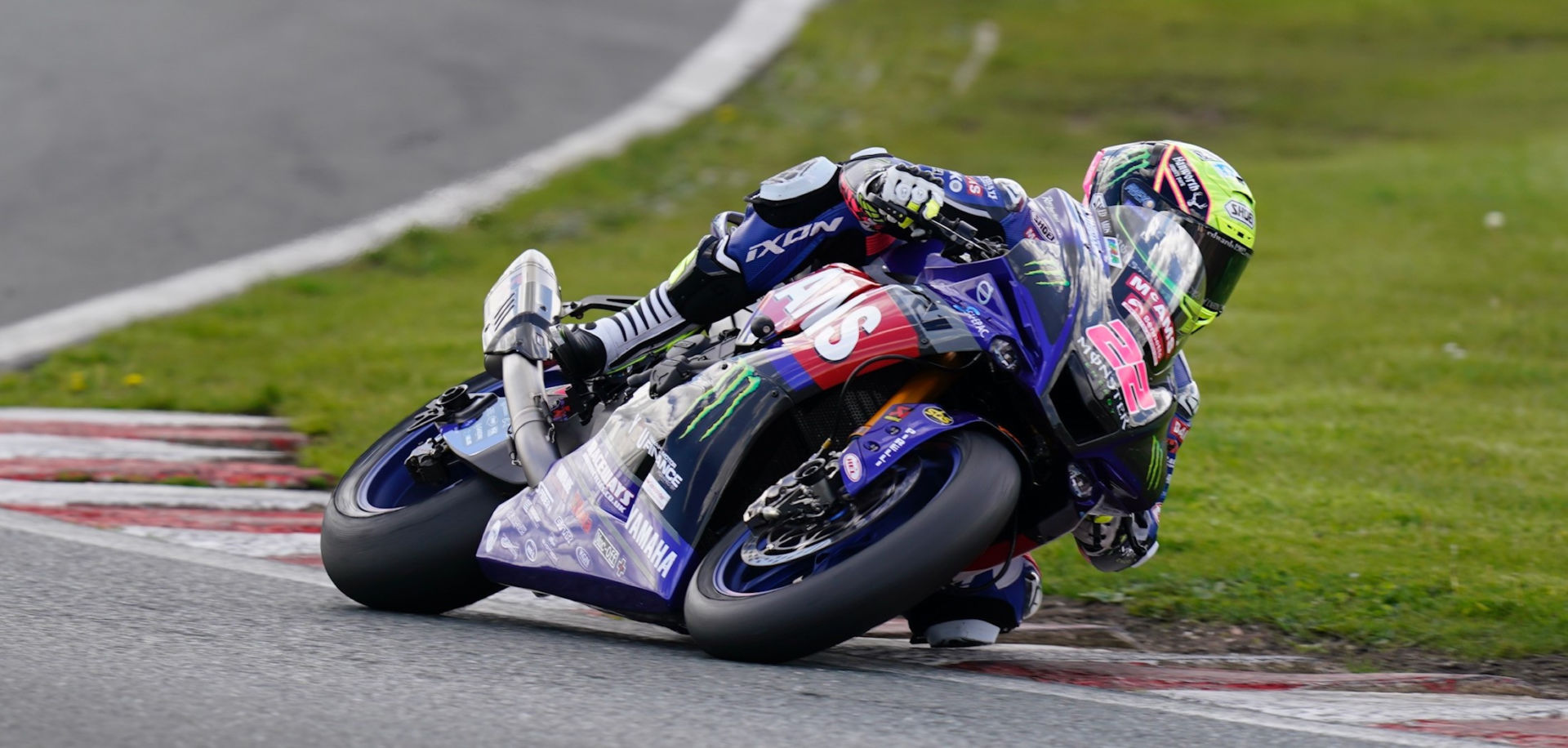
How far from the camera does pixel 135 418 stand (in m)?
7.05

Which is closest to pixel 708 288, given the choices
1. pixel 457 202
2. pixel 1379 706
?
pixel 1379 706

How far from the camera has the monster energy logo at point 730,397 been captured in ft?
12.9

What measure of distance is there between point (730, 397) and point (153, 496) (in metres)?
2.81

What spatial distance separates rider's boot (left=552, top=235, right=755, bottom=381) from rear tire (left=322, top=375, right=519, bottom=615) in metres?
0.50

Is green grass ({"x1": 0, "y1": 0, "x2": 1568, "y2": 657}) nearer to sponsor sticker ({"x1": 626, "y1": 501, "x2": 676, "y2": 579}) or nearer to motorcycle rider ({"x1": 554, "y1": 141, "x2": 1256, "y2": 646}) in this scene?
motorcycle rider ({"x1": 554, "y1": 141, "x2": 1256, "y2": 646})

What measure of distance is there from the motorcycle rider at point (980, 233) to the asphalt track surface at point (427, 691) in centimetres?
51

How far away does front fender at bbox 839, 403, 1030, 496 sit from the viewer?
12.1 feet

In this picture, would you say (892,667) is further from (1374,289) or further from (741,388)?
(1374,289)

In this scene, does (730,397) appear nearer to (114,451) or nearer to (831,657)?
(831,657)

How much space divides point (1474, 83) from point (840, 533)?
53.3 feet

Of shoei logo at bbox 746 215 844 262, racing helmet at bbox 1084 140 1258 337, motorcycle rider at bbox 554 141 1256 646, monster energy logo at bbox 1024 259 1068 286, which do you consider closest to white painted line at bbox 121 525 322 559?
motorcycle rider at bbox 554 141 1256 646

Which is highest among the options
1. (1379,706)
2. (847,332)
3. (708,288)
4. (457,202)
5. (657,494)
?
(457,202)

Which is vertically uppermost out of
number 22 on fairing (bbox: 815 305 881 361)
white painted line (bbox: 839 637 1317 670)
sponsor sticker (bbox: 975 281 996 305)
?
sponsor sticker (bbox: 975 281 996 305)

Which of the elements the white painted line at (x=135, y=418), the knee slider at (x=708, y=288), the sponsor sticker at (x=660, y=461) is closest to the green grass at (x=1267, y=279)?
the white painted line at (x=135, y=418)
